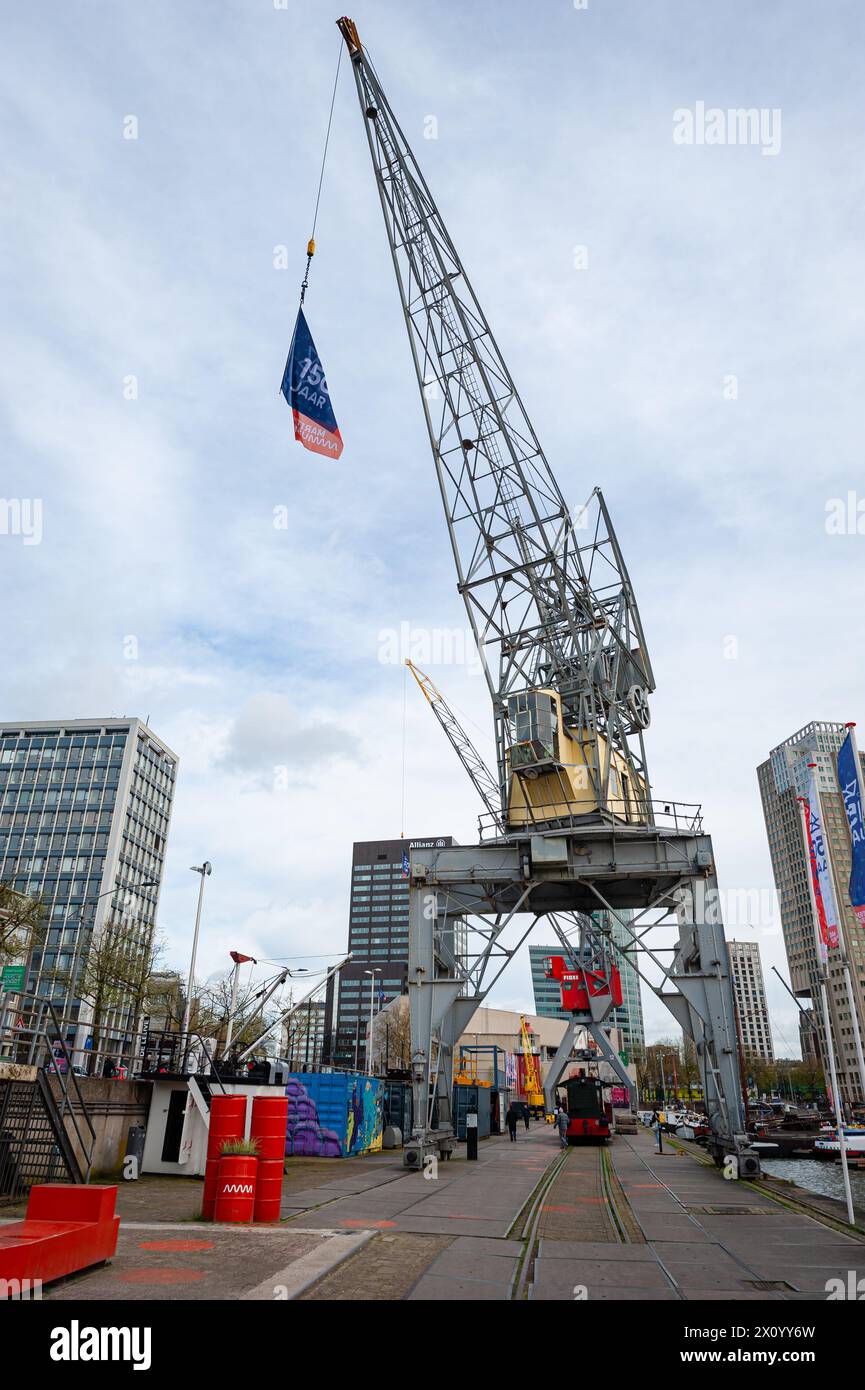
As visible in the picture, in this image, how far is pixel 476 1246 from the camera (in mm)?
13047

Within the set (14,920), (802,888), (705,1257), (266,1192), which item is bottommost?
(705,1257)

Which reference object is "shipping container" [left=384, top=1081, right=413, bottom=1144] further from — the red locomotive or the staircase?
the staircase

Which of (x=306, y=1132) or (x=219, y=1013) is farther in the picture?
(x=219, y=1013)

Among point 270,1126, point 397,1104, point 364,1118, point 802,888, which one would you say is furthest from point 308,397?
point 802,888

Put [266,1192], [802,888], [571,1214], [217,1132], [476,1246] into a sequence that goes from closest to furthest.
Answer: [476,1246]
[266,1192]
[217,1132]
[571,1214]
[802,888]

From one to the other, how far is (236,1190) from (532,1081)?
261ft

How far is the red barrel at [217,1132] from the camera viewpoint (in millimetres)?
15039

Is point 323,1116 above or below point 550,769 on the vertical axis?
below

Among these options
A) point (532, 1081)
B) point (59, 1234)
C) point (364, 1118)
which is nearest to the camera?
point (59, 1234)

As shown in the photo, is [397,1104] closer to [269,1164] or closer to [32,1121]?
[32,1121]

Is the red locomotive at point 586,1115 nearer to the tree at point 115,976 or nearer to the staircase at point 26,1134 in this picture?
the tree at point 115,976

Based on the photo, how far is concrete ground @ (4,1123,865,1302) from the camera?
1015cm
